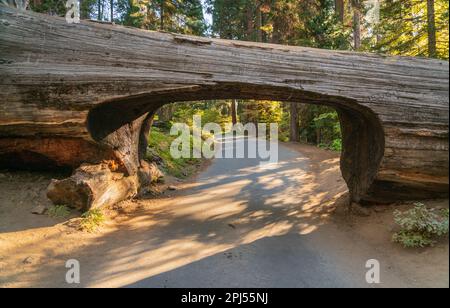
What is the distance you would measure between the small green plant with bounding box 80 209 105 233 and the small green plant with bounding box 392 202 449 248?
5.61 meters

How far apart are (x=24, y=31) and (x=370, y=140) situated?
316 inches

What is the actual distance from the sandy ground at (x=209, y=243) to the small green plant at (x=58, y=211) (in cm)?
20

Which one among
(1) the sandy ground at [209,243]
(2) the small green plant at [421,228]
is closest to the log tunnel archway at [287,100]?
(1) the sandy ground at [209,243]

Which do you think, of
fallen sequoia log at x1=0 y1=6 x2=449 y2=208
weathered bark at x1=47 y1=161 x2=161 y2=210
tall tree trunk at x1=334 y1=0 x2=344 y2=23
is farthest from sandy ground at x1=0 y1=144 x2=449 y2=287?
tall tree trunk at x1=334 y1=0 x2=344 y2=23

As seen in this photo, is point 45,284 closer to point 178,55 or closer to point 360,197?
point 178,55

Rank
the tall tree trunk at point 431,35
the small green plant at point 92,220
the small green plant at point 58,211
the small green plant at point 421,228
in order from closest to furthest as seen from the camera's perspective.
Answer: the small green plant at point 421,228 < the small green plant at point 92,220 < the small green plant at point 58,211 < the tall tree trunk at point 431,35

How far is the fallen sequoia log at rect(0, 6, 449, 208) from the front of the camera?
6125 millimetres

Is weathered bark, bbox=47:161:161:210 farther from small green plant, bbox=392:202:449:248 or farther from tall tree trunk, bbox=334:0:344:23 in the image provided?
tall tree trunk, bbox=334:0:344:23

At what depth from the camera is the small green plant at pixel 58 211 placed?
6.84 meters

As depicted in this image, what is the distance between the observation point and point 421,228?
14.8ft

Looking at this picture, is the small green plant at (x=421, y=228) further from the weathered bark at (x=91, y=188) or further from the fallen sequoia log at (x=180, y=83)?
the weathered bark at (x=91, y=188)

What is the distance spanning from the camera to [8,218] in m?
6.58

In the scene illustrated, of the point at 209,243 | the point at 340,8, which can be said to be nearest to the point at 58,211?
the point at 209,243

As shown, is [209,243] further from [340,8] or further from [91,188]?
[340,8]
